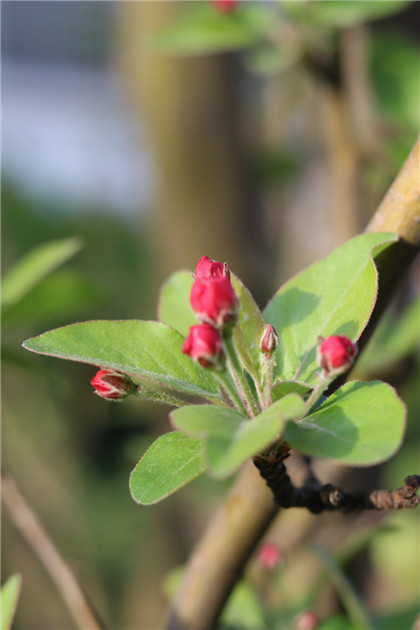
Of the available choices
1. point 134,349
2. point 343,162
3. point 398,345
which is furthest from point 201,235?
point 134,349

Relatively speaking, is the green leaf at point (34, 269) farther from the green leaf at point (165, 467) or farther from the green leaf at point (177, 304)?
the green leaf at point (165, 467)

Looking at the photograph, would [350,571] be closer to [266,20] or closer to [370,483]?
[370,483]

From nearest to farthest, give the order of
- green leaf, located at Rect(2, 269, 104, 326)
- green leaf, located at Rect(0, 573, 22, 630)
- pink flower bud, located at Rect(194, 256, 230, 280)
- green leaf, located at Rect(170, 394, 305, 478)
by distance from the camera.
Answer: green leaf, located at Rect(170, 394, 305, 478), pink flower bud, located at Rect(194, 256, 230, 280), green leaf, located at Rect(0, 573, 22, 630), green leaf, located at Rect(2, 269, 104, 326)

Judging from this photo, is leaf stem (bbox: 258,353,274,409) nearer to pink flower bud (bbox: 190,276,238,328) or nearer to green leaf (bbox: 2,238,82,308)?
pink flower bud (bbox: 190,276,238,328)

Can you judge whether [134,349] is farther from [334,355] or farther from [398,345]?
[398,345]

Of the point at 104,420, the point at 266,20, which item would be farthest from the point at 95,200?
the point at 266,20

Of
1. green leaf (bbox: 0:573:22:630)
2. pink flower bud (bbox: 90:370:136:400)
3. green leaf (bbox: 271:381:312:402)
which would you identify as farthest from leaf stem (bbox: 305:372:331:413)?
green leaf (bbox: 0:573:22:630)

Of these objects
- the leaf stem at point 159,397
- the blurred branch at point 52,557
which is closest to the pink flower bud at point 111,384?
the leaf stem at point 159,397
